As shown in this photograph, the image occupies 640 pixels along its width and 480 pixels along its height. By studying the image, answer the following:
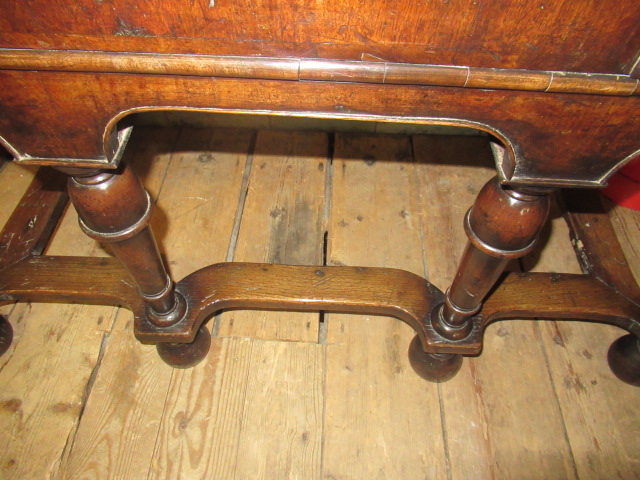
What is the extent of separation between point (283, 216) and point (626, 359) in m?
0.92

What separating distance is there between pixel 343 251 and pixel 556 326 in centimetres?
58

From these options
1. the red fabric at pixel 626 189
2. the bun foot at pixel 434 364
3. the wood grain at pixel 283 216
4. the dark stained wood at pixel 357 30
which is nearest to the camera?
the dark stained wood at pixel 357 30

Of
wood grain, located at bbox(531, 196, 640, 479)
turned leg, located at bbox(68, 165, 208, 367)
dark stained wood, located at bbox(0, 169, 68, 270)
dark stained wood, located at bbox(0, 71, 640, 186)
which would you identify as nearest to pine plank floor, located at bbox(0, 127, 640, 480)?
wood grain, located at bbox(531, 196, 640, 479)

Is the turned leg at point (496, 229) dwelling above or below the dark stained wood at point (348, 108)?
below

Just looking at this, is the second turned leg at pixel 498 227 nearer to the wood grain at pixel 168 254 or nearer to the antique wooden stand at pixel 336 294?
the antique wooden stand at pixel 336 294

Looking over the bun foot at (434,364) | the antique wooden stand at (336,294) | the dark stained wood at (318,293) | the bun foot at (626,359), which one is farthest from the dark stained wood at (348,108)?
the bun foot at (626,359)

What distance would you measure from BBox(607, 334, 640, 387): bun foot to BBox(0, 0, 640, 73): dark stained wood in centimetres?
83

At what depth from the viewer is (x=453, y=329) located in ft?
3.22

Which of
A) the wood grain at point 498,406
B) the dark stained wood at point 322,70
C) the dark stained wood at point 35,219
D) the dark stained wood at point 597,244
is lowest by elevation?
the wood grain at point 498,406

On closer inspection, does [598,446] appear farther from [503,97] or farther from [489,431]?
[503,97]

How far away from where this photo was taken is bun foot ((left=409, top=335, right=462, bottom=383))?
1.09 m

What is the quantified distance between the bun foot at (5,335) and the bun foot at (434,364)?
951 mm

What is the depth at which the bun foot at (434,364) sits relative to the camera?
42.8 inches

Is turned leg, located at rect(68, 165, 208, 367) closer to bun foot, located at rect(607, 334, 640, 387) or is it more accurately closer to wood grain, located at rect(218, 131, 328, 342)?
wood grain, located at rect(218, 131, 328, 342)
